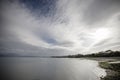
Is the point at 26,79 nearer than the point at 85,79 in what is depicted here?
No

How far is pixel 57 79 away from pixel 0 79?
1423 centimetres

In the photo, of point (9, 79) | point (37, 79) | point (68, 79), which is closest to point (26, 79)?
point (37, 79)

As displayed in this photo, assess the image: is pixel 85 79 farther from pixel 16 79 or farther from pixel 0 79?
pixel 0 79

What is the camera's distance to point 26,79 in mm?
21750

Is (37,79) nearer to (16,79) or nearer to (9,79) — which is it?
(16,79)

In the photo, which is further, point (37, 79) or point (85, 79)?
point (37, 79)

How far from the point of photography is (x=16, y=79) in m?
22.3

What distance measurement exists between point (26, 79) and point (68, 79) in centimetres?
1013

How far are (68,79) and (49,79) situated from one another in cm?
461

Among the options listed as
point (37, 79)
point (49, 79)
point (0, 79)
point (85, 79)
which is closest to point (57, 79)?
point (49, 79)

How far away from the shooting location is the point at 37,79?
21.6m

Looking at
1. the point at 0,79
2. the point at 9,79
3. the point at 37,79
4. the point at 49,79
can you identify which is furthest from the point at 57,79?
the point at 0,79

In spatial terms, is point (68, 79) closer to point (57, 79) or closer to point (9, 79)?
point (57, 79)

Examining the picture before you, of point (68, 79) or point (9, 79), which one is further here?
point (9, 79)
